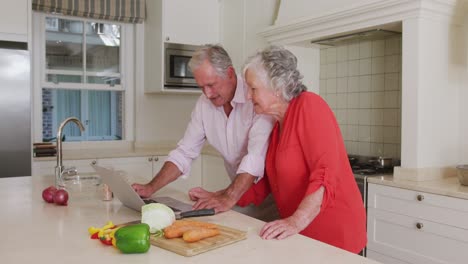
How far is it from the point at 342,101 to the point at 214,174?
4.78 ft

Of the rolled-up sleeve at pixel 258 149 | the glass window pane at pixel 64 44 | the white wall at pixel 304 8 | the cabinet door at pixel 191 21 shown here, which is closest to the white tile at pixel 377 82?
the white wall at pixel 304 8

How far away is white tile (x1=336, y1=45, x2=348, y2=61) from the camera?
3.56 m

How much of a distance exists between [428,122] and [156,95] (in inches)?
113

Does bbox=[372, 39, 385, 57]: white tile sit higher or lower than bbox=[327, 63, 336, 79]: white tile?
higher

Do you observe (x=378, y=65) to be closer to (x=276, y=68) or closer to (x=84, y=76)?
(x=276, y=68)

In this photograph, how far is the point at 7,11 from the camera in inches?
140

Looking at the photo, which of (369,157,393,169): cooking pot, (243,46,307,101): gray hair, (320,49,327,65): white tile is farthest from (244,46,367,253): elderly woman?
(320,49,327,65): white tile

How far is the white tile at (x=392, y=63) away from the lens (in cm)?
315

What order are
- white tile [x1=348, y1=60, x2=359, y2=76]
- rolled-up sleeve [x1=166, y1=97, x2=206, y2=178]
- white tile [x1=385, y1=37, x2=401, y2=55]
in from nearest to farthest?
rolled-up sleeve [x1=166, y1=97, x2=206, y2=178] → white tile [x1=385, y1=37, x2=401, y2=55] → white tile [x1=348, y1=60, x2=359, y2=76]

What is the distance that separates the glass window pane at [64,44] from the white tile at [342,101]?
2.45 meters

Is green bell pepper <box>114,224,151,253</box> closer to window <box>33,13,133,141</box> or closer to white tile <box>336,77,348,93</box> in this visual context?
white tile <box>336,77,348,93</box>

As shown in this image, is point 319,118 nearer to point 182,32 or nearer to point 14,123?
point 14,123

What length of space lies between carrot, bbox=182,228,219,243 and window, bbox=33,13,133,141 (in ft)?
11.2

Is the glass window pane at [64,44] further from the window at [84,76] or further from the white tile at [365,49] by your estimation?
the white tile at [365,49]
